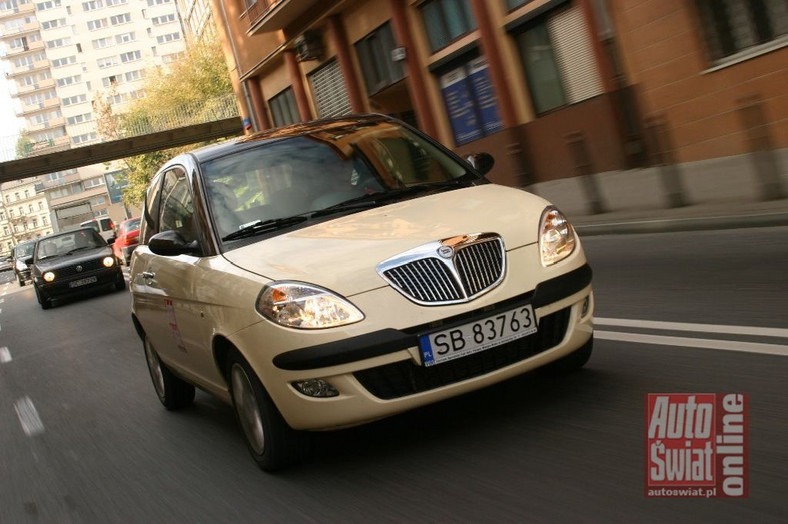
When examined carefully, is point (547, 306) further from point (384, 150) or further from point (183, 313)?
point (183, 313)

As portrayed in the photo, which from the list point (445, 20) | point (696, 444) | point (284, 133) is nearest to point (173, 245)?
point (284, 133)

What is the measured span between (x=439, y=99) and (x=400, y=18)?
2.11 meters

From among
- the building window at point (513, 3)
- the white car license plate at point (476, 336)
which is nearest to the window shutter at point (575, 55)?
the building window at point (513, 3)

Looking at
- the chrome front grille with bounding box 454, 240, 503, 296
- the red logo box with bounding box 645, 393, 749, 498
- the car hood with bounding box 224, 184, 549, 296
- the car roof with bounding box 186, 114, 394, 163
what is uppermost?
the car roof with bounding box 186, 114, 394, 163

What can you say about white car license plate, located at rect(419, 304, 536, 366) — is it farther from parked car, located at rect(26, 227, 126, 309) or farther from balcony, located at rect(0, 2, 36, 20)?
balcony, located at rect(0, 2, 36, 20)

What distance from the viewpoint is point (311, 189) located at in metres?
5.21

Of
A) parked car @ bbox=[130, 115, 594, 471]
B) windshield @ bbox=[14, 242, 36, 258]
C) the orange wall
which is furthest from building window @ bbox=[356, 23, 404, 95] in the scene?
windshield @ bbox=[14, 242, 36, 258]

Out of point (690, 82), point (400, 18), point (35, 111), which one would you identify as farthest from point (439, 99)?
point (35, 111)

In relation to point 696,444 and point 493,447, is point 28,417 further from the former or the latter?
point 696,444

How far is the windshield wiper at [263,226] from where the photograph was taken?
495 centimetres

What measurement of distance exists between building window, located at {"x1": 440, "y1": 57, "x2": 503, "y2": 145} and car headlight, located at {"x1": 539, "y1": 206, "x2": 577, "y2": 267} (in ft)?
49.3

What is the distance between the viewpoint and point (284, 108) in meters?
32.6

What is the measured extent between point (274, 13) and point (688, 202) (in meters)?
17.7

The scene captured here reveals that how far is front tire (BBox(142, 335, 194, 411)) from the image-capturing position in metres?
6.67
